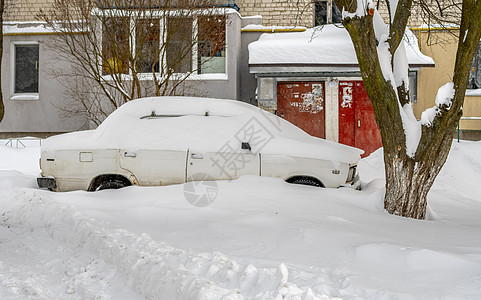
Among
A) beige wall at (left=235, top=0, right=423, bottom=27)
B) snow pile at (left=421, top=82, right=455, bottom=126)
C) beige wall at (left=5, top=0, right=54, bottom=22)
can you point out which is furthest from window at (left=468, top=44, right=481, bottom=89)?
beige wall at (left=5, top=0, right=54, bottom=22)

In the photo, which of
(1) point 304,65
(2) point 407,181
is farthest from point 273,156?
(1) point 304,65

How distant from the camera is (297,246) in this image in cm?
464

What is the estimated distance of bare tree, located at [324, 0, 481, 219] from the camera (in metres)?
6.23

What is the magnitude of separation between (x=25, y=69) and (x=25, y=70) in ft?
0.11

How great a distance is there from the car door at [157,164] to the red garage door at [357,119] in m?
7.46

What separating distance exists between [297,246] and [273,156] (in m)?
2.83

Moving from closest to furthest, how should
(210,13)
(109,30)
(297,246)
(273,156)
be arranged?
1. (297,246)
2. (273,156)
3. (109,30)
4. (210,13)

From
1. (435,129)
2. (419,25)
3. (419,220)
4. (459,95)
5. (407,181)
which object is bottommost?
(419,220)

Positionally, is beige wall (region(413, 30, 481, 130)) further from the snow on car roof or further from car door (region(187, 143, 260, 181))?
car door (region(187, 143, 260, 181))

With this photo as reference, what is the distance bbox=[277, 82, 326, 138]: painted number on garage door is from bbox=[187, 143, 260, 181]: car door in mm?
6470

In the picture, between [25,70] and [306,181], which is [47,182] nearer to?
[306,181]

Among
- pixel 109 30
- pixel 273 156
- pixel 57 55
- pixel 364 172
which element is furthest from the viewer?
pixel 57 55

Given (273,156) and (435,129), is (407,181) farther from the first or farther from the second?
(273,156)

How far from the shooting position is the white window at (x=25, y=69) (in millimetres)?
15703
